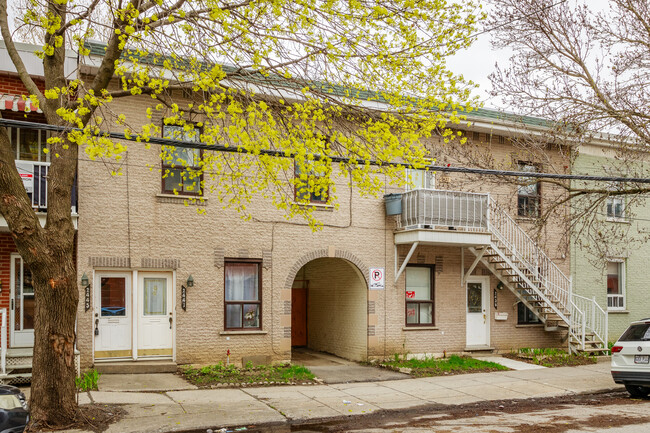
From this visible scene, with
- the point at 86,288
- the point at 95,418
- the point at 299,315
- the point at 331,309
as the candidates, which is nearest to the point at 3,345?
the point at 86,288

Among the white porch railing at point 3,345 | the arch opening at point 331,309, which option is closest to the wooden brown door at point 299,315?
the arch opening at point 331,309

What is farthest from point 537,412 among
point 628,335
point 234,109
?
point 234,109

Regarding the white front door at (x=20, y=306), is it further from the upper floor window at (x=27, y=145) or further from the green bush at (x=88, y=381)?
the upper floor window at (x=27, y=145)

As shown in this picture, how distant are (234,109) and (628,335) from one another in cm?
940

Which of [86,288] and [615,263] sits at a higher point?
[615,263]

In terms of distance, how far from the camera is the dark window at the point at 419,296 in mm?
18128

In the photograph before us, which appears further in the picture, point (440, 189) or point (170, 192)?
point (440, 189)

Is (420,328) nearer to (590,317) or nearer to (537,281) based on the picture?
(537,281)

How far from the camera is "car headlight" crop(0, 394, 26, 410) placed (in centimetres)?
728

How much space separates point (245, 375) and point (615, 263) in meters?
13.8

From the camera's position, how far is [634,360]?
12.9 metres

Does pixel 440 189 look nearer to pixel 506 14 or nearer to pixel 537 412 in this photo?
pixel 506 14

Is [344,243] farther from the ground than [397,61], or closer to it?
closer to it

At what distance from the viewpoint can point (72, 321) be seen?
32.1ft
